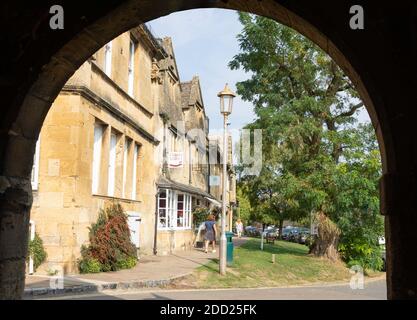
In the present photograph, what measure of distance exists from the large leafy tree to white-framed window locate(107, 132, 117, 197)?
6732mm

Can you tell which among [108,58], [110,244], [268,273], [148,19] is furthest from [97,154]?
[148,19]

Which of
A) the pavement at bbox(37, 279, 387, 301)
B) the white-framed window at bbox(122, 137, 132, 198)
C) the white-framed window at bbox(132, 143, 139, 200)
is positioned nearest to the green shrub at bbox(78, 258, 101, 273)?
the pavement at bbox(37, 279, 387, 301)

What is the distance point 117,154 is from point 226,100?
4626mm

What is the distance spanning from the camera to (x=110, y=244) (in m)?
13.8

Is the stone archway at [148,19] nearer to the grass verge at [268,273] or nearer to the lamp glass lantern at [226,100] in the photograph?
the grass verge at [268,273]

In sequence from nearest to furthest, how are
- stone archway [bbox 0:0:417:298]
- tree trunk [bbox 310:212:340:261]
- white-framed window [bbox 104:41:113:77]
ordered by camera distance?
stone archway [bbox 0:0:417:298] → white-framed window [bbox 104:41:113:77] → tree trunk [bbox 310:212:340:261]

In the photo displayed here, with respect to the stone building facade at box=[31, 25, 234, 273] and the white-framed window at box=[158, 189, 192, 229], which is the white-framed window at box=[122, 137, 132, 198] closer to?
the stone building facade at box=[31, 25, 234, 273]

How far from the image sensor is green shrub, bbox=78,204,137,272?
43.2 feet

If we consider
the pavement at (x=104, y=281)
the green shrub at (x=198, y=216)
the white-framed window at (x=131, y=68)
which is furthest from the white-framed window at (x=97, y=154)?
the green shrub at (x=198, y=216)

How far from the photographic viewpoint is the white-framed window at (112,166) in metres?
16.1

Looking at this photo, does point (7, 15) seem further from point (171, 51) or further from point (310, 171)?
point (171, 51)

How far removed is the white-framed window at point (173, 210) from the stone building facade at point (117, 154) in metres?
0.05

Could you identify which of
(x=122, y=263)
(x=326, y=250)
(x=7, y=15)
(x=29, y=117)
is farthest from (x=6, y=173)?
(x=326, y=250)
